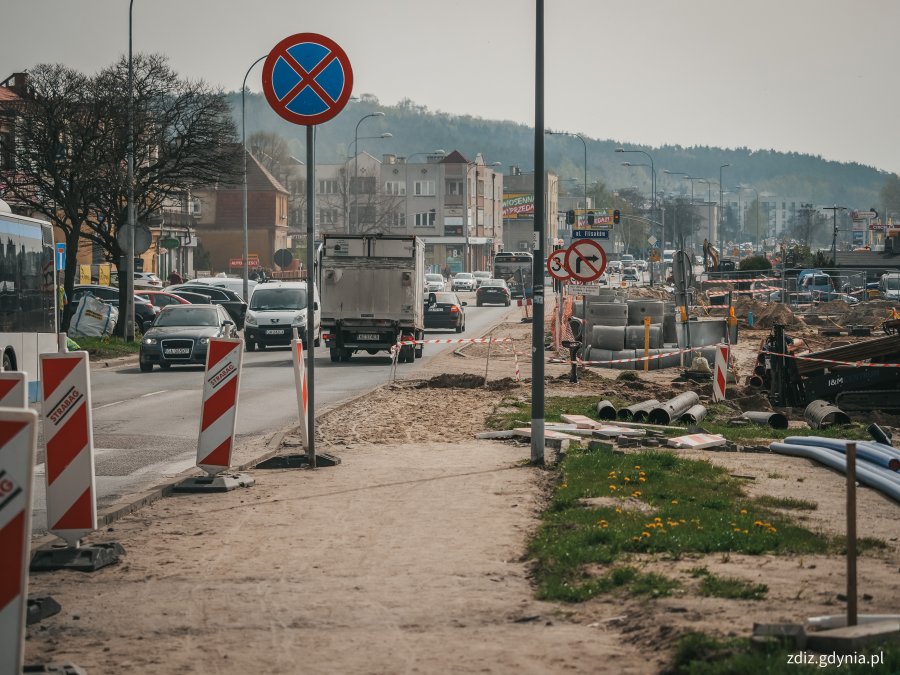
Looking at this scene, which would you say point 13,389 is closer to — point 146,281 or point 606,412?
point 606,412

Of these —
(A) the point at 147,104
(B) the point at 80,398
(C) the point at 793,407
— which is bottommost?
(C) the point at 793,407

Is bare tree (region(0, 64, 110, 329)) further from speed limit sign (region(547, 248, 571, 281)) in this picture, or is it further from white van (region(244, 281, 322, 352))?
speed limit sign (region(547, 248, 571, 281))

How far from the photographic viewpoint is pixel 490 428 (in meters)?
17.7

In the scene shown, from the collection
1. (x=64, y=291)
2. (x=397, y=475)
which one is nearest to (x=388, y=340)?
(x=64, y=291)

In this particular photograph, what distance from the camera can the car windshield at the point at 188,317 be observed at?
106ft

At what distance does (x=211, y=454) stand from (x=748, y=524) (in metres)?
5.12

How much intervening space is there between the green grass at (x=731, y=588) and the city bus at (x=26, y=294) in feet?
52.6

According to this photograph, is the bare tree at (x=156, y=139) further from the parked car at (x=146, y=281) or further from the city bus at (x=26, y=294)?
the parked car at (x=146, y=281)

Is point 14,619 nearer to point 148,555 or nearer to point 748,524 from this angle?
point 148,555

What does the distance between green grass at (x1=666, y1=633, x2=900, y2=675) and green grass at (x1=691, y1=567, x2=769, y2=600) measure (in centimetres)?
109

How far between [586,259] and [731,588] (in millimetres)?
15682
